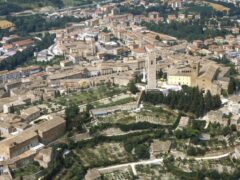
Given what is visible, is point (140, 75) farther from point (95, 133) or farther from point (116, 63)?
point (95, 133)

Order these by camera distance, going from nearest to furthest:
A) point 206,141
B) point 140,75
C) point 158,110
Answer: point 206,141 → point 158,110 → point 140,75

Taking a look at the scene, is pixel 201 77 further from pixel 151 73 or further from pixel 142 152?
pixel 142 152

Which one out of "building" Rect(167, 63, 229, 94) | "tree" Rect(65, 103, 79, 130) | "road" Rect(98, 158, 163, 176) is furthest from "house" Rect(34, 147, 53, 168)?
"building" Rect(167, 63, 229, 94)

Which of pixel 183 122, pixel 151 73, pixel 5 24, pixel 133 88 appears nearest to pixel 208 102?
pixel 183 122

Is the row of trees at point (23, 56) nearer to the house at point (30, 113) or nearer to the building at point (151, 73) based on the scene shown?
the house at point (30, 113)

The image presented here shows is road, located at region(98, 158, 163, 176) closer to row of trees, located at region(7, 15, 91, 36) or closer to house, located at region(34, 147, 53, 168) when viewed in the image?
house, located at region(34, 147, 53, 168)

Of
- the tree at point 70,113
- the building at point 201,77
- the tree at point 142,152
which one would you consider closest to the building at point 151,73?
the building at point 201,77

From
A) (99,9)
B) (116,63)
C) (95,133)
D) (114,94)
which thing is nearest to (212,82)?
(114,94)
